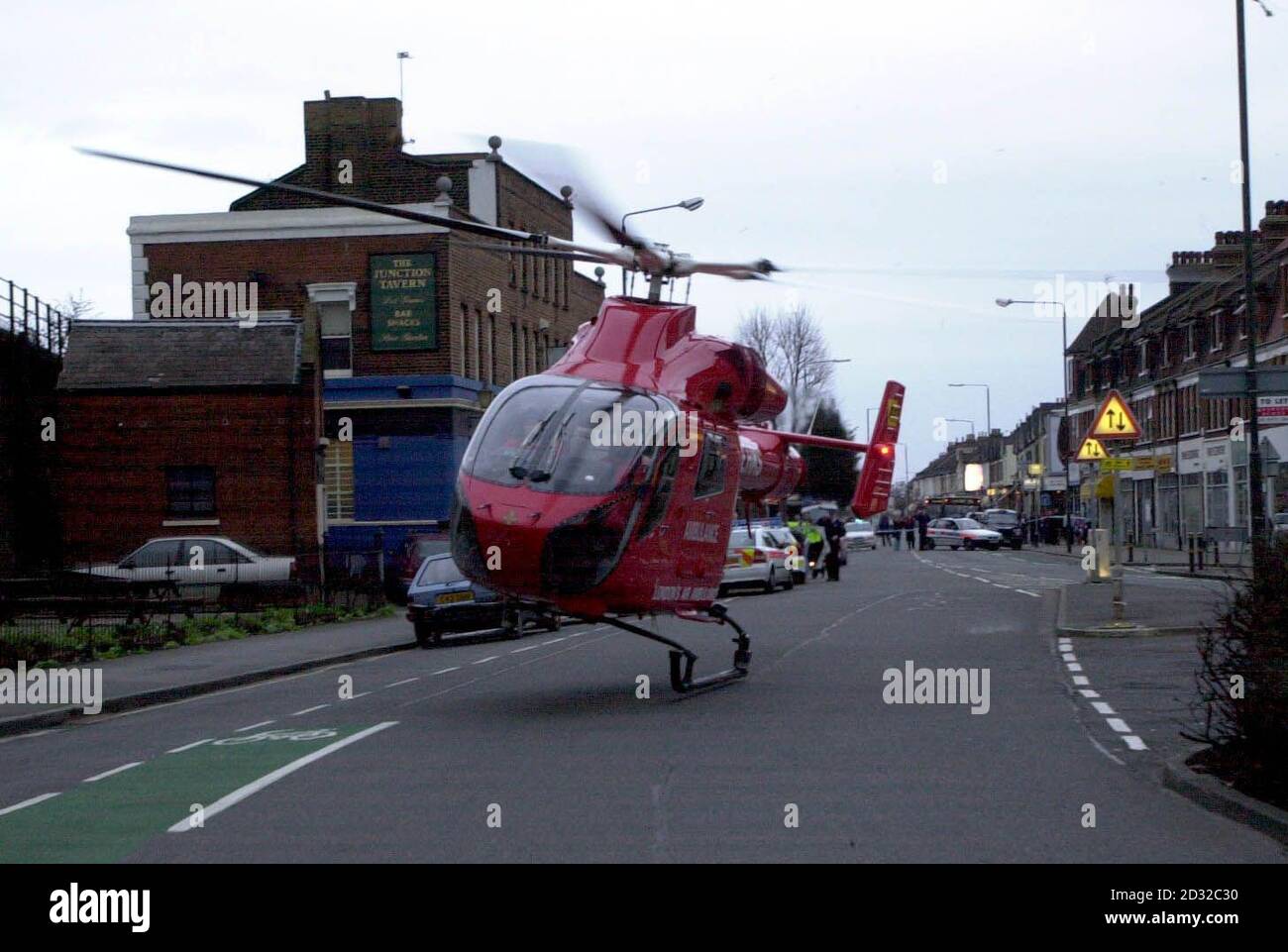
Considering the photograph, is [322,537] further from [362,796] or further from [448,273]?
[362,796]

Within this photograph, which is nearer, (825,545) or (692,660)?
(692,660)

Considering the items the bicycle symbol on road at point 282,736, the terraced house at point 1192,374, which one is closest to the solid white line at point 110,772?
the bicycle symbol on road at point 282,736

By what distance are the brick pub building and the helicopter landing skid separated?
21.0 meters

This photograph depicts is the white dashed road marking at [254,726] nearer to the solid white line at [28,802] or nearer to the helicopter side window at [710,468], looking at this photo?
the solid white line at [28,802]

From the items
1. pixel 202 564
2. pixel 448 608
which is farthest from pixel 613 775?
pixel 202 564

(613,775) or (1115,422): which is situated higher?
(1115,422)

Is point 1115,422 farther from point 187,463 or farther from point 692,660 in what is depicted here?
point 187,463

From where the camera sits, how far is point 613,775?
10719mm

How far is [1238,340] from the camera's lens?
204 ft

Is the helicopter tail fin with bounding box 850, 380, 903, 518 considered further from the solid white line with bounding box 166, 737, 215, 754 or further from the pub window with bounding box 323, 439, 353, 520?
the pub window with bounding box 323, 439, 353, 520

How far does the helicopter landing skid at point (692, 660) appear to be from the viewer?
15.5m

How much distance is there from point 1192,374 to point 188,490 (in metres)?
47.7

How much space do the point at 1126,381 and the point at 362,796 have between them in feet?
254

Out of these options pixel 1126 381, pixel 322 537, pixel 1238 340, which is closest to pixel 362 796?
pixel 322 537
